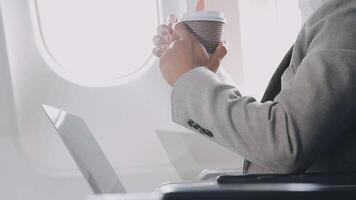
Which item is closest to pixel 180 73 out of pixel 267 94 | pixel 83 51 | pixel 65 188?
pixel 267 94

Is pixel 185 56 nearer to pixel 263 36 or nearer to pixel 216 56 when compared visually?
pixel 216 56

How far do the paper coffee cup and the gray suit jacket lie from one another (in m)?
0.13

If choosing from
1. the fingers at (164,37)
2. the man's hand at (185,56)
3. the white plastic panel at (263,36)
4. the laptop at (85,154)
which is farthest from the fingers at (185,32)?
the white plastic panel at (263,36)

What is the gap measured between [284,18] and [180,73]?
2.67 ft

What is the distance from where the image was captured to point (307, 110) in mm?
541

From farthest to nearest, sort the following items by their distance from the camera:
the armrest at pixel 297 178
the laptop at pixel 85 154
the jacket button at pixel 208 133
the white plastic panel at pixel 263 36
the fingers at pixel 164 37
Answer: the white plastic panel at pixel 263 36 < the fingers at pixel 164 37 < the laptop at pixel 85 154 < the jacket button at pixel 208 133 < the armrest at pixel 297 178

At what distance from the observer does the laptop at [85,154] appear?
773 mm

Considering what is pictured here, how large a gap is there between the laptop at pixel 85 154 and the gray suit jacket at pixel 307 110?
26 cm

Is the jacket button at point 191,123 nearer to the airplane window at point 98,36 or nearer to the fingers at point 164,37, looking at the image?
the fingers at point 164,37

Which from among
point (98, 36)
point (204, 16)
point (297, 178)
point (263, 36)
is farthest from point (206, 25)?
point (98, 36)

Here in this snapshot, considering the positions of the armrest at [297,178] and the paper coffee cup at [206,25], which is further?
the paper coffee cup at [206,25]

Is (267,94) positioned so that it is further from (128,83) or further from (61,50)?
(61,50)

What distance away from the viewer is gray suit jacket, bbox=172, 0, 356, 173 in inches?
21.2

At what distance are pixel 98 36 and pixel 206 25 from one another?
0.88 meters
